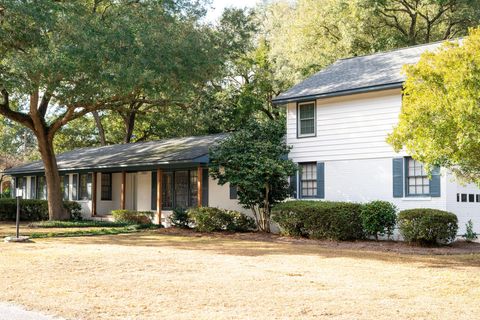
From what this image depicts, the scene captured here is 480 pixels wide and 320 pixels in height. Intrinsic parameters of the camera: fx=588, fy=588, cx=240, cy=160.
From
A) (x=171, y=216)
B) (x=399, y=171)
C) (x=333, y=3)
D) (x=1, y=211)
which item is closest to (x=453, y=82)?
(x=399, y=171)

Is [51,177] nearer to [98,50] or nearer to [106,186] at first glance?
[106,186]

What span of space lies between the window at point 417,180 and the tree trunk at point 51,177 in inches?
605

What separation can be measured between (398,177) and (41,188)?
22.7 meters

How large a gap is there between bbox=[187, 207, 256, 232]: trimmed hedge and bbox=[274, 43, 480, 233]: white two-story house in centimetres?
224

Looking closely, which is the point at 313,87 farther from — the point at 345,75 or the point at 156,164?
the point at 156,164

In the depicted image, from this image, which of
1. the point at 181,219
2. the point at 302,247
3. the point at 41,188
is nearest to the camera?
the point at 302,247

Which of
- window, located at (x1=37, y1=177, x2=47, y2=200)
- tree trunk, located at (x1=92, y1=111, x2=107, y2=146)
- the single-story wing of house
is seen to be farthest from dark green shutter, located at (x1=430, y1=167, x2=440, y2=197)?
tree trunk, located at (x1=92, y1=111, x2=107, y2=146)

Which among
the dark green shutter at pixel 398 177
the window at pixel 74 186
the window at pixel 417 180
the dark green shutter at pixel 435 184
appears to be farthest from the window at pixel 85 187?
the dark green shutter at pixel 435 184

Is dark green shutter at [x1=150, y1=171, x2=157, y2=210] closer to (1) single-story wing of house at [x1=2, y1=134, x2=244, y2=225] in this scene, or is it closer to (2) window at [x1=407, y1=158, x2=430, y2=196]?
(1) single-story wing of house at [x1=2, y1=134, x2=244, y2=225]

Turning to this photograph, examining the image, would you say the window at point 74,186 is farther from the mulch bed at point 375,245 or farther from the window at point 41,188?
the mulch bed at point 375,245

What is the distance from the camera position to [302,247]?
1645cm

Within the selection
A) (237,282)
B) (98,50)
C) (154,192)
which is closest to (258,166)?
(98,50)

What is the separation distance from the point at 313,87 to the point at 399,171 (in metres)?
4.64

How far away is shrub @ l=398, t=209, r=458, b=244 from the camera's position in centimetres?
1600
